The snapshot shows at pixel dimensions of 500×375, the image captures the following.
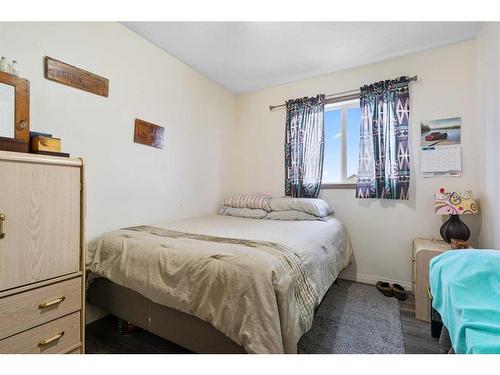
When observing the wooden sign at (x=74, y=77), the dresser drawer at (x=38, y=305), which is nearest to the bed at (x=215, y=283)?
the dresser drawer at (x=38, y=305)

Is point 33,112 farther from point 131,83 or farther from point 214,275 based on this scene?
point 214,275

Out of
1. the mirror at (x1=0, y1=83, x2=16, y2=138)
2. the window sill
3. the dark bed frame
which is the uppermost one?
the mirror at (x1=0, y1=83, x2=16, y2=138)

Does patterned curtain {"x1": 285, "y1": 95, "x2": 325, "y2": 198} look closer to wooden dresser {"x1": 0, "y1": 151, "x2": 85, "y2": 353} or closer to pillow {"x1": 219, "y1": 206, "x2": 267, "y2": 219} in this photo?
pillow {"x1": 219, "y1": 206, "x2": 267, "y2": 219}

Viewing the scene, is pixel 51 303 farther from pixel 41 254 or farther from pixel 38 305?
pixel 41 254

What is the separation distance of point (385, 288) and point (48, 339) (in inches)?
103

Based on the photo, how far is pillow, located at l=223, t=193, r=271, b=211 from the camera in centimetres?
279

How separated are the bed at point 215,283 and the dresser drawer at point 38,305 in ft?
0.90

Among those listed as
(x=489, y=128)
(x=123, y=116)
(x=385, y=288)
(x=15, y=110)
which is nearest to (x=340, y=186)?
(x=385, y=288)

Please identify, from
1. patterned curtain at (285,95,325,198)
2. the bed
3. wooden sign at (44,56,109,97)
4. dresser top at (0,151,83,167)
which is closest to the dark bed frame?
the bed

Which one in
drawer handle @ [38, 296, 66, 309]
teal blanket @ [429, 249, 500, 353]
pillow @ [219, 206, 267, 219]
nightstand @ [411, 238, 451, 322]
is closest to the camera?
teal blanket @ [429, 249, 500, 353]

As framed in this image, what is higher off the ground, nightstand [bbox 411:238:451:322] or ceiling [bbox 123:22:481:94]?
ceiling [bbox 123:22:481:94]

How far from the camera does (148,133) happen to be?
7.30ft

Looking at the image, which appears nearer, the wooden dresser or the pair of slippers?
the wooden dresser
